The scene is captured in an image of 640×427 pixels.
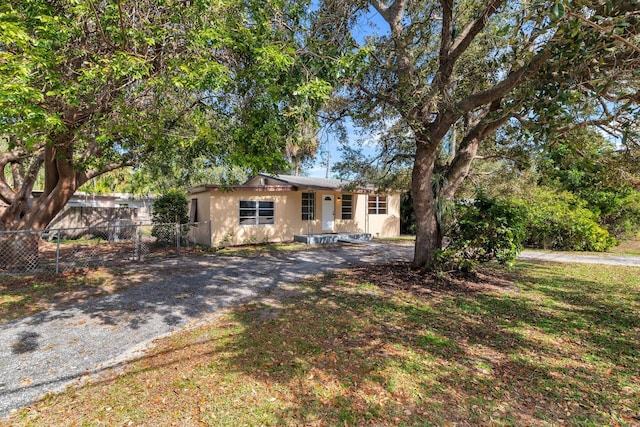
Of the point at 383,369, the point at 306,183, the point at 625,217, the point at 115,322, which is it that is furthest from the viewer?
the point at 306,183

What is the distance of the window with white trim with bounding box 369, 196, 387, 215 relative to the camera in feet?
57.8

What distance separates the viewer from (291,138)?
215 inches

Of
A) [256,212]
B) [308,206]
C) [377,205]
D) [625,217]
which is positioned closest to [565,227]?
[625,217]

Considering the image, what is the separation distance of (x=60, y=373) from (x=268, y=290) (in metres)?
3.78

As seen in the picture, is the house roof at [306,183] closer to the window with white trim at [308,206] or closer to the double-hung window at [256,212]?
the window with white trim at [308,206]

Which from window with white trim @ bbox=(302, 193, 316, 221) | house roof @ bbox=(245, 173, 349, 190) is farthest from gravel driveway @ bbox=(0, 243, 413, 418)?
window with white trim @ bbox=(302, 193, 316, 221)

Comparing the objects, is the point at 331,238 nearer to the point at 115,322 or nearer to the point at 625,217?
the point at 115,322

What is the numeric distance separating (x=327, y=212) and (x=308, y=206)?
1125 millimetres

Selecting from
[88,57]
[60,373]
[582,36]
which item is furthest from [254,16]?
[60,373]

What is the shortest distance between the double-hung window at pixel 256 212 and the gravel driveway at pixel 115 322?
474 cm

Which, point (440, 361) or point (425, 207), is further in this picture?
point (425, 207)

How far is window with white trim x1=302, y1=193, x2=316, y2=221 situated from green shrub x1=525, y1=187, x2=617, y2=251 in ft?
30.5

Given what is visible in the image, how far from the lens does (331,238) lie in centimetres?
1531

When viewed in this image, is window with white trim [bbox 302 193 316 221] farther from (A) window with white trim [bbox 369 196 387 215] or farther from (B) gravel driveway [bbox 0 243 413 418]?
(B) gravel driveway [bbox 0 243 413 418]
